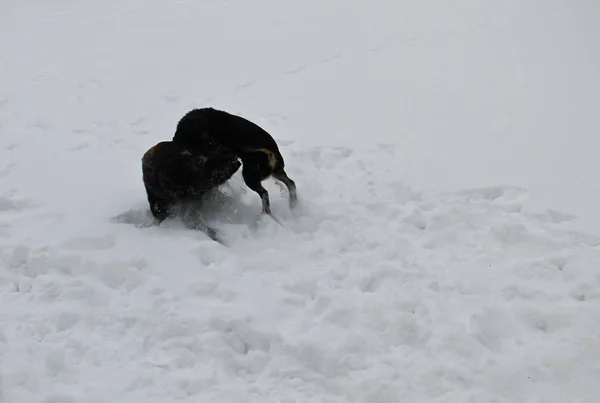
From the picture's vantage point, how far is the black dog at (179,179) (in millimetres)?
5234

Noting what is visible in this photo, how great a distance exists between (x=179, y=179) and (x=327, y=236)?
50.8 inches

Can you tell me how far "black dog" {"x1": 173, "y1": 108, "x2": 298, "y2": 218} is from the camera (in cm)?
527

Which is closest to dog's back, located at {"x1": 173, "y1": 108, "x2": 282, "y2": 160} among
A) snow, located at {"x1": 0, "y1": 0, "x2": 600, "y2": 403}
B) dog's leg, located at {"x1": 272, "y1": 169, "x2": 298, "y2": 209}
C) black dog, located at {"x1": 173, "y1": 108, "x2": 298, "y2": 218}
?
black dog, located at {"x1": 173, "y1": 108, "x2": 298, "y2": 218}

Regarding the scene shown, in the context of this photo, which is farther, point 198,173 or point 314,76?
point 314,76

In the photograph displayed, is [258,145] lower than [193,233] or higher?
higher

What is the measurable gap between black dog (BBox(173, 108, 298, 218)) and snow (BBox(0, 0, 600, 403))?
0.36 metres

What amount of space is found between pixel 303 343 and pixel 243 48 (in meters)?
6.83

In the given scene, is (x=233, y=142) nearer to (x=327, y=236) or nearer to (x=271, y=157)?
(x=271, y=157)

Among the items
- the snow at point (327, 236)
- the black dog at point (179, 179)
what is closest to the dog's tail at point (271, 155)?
the black dog at point (179, 179)

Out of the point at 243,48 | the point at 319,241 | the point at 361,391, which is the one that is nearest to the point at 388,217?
the point at 319,241

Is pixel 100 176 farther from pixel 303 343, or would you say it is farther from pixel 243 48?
pixel 243 48

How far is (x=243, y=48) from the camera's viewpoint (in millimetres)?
9930

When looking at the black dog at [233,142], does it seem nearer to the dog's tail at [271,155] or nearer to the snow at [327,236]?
the dog's tail at [271,155]

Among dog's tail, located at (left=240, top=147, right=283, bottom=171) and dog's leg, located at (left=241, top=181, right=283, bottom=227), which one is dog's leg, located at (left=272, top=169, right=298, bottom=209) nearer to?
dog's tail, located at (left=240, top=147, right=283, bottom=171)
